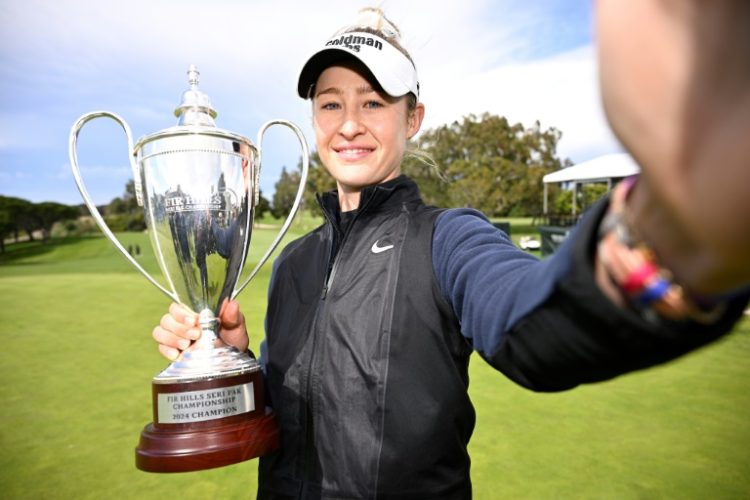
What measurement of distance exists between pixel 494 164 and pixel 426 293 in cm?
2416

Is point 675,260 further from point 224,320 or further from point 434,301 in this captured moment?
point 224,320

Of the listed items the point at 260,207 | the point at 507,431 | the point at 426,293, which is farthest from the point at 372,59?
the point at 260,207

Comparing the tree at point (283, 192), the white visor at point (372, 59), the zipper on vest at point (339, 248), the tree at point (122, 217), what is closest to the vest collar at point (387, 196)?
the zipper on vest at point (339, 248)

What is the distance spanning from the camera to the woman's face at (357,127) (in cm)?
139

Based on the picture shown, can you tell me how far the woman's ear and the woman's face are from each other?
4.6 inches

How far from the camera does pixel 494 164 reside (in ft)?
80.1

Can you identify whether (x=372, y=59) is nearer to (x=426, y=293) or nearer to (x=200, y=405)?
(x=426, y=293)

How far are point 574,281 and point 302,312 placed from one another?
A: 3.04 feet

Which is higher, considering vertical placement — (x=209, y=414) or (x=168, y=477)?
(x=209, y=414)

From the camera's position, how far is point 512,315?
2.13ft

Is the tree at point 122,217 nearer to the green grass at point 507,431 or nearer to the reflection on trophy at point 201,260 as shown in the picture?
the green grass at point 507,431

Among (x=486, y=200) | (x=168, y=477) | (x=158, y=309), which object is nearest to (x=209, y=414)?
(x=168, y=477)

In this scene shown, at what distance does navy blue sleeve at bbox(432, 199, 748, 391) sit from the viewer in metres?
0.46

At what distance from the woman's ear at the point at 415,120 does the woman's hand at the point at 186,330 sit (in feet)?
2.25
